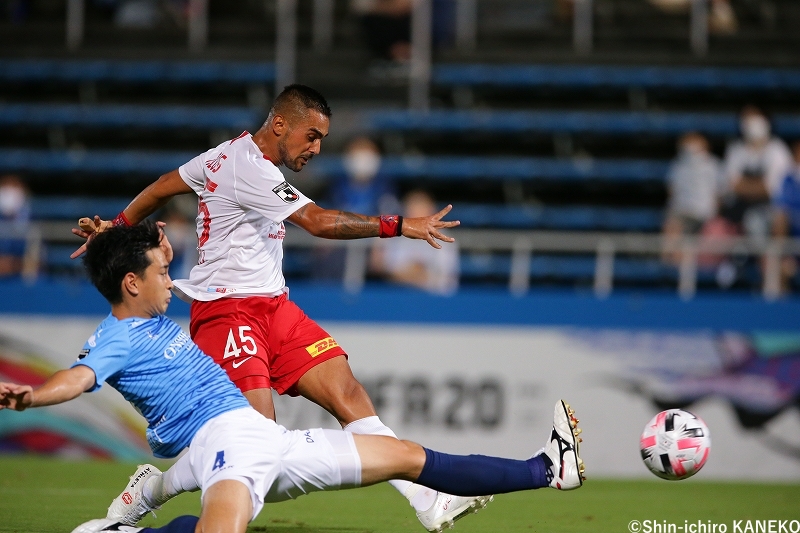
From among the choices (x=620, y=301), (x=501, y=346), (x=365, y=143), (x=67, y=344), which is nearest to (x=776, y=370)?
(x=620, y=301)

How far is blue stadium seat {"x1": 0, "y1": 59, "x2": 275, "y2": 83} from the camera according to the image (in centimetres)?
1719

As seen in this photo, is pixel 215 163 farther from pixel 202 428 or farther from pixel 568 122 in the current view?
pixel 568 122

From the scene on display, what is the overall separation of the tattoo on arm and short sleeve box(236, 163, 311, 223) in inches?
9.4

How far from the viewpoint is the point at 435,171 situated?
51.2 feet

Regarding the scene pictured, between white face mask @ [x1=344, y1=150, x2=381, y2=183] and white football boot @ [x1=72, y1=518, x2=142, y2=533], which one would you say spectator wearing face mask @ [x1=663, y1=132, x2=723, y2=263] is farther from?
white football boot @ [x1=72, y1=518, x2=142, y2=533]

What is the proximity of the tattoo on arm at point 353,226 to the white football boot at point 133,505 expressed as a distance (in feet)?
5.48

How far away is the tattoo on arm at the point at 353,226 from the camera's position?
6.19 m

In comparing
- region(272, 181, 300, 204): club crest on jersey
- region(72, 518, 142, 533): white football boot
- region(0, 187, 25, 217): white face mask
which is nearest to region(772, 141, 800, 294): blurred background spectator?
region(272, 181, 300, 204): club crest on jersey

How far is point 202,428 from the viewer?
5285 mm

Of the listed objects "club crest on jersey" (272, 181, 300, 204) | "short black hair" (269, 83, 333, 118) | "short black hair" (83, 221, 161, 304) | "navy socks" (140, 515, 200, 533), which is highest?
"short black hair" (269, 83, 333, 118)

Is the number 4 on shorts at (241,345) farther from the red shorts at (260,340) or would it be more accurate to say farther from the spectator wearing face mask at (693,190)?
the spectator wearing face mask at (693,190)

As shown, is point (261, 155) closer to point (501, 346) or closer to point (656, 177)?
point (501, 346)

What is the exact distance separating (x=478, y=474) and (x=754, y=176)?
8905 millimetres

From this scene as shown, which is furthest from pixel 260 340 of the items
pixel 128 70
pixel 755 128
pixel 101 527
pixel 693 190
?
pixel 128 70
